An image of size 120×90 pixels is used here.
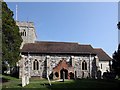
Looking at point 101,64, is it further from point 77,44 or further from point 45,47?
point 45,47

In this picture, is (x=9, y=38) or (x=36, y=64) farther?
(x=36, y=64)

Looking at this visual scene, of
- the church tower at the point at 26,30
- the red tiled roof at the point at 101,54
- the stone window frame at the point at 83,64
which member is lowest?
the stone window frame at the point at 83,64

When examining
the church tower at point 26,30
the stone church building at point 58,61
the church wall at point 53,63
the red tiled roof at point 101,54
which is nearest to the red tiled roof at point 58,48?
the stone church building at point 58,61

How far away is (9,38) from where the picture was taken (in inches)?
1646

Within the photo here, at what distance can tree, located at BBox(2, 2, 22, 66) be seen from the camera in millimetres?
39531

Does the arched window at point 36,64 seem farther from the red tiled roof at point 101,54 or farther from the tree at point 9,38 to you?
the red tiled roof at point 101,54

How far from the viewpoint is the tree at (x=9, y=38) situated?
39.5 metres

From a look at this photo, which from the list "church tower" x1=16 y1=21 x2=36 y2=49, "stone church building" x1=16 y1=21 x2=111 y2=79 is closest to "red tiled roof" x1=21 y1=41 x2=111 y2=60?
"stone church building" x1=16 y1=21 x2=111 y2=79

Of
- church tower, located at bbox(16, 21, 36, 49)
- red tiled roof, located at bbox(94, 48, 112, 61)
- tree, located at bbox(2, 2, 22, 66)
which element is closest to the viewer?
tree, located at bbox(2, 2, 22, 66)

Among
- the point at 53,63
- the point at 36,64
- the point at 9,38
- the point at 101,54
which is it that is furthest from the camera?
the point at 101,54

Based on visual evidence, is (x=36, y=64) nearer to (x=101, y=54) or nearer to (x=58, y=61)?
(x=58, y=61)

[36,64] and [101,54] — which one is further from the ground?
[101,54]

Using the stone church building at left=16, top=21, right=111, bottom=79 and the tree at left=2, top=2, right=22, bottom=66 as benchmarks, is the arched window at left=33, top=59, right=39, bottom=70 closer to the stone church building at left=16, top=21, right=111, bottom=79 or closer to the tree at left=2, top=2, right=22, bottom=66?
the stone church building at left=16, top=21, right=111, bottom=79

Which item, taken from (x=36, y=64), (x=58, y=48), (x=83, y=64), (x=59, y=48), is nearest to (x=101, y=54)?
(x=83, y=64)
